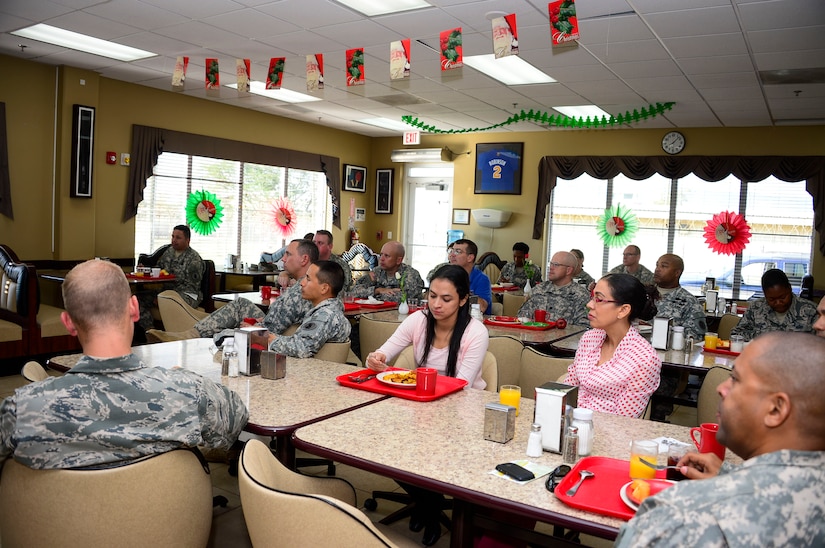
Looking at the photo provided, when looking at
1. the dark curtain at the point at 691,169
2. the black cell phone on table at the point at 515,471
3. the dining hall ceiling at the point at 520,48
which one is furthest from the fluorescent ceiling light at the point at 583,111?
the black cell phone on table at the point at 515,471

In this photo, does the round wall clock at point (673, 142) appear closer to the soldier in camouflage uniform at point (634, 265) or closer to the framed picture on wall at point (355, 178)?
the soldier in camouflage uniform at point (634, 265)

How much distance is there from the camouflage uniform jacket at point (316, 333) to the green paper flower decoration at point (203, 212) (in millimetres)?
6321

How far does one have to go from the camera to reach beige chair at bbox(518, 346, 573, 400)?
3.40 meters

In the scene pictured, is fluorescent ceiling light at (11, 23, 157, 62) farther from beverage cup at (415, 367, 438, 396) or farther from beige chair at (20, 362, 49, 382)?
beverage cup at (415, 367, 438, 396)

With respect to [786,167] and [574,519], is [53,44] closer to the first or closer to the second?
[574,519]

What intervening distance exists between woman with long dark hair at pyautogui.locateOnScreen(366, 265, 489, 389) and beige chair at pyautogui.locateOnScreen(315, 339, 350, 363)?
0.92 feet

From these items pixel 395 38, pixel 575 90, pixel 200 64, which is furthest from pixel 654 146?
pixel 200 64

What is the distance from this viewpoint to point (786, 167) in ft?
29.7

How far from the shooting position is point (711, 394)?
3207 millimetres

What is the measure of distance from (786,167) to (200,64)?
7.72 metres

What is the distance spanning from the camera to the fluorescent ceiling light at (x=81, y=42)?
21.3 ft

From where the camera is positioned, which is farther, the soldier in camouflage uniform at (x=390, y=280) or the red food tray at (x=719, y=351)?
the soldier in camouflage uniform at (x=390, y=280)

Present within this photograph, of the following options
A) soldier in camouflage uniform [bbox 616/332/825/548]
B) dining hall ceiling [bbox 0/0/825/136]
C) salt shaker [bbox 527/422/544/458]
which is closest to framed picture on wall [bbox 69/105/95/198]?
dining hall ceiling [bbox 0/0/825/136]

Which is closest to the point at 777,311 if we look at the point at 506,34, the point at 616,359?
the point at 506,34
